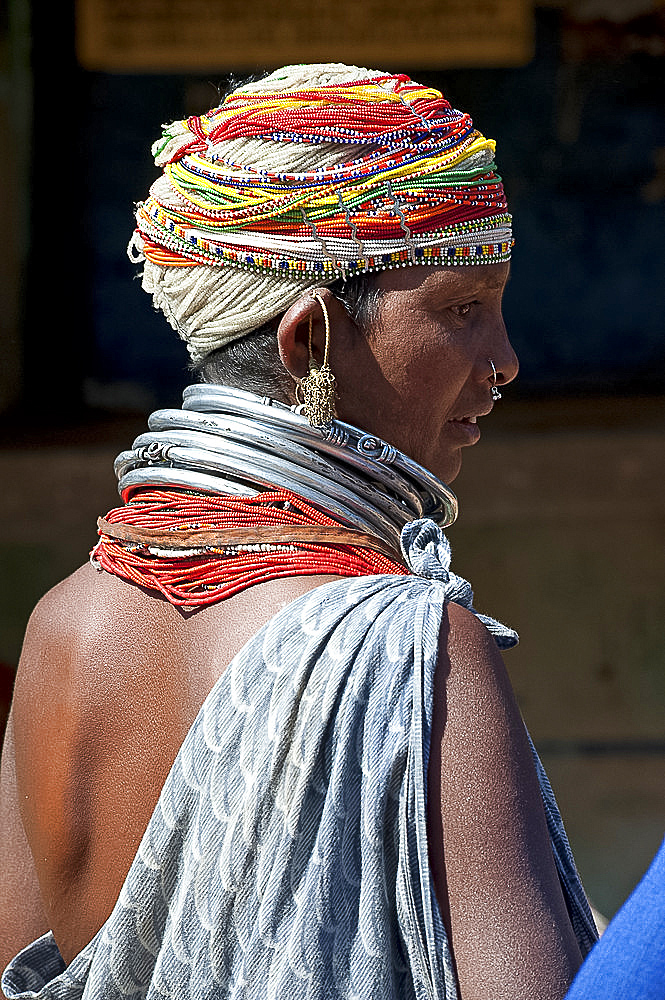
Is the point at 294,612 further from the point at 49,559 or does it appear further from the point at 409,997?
the point at 49,559

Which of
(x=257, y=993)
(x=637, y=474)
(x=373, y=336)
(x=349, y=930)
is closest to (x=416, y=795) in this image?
(x=349, y=930)

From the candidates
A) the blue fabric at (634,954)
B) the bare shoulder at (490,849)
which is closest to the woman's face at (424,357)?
the bare shoulder at (490,849)

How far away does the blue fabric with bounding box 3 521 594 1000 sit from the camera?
120 cm

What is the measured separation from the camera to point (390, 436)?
1.50m

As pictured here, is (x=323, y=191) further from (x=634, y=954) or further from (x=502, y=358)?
(x=634, y=954)

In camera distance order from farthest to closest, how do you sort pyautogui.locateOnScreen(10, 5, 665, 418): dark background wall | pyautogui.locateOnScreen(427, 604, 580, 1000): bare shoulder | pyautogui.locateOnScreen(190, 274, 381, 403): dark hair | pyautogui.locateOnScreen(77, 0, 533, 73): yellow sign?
pyautogui.locateOnScreen(10, 5, 665, 418): dark background wall < pyautogui.locateOnScreen(77, 0, 533, 73): yellow sign < pyautogui.locateOnScreen(190, 274, 381, 403): dark hair < pyautogui.locateOnScreen(427, 604, 580, 1000): bare shoulder

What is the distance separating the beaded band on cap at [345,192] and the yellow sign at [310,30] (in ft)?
10.1

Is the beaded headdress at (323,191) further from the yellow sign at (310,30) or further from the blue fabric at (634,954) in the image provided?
the yellow sign at (310,30)

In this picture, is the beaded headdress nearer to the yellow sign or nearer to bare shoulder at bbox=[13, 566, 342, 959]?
bare shoulder at bbox=[13, 566, 342, 959]

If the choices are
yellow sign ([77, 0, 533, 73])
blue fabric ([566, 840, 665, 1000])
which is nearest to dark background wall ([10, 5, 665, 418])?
yellow sign ([77, 0, 533, 73])

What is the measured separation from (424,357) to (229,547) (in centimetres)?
31

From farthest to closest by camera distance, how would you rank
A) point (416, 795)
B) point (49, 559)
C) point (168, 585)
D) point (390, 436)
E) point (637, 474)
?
point (49, 559) → point (637, 474) → point (390, 436) → point (168, 585) → point (416, 795)

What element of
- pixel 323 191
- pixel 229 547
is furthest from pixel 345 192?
pixel 229 547

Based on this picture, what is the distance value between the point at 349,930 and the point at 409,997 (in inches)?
3.3
